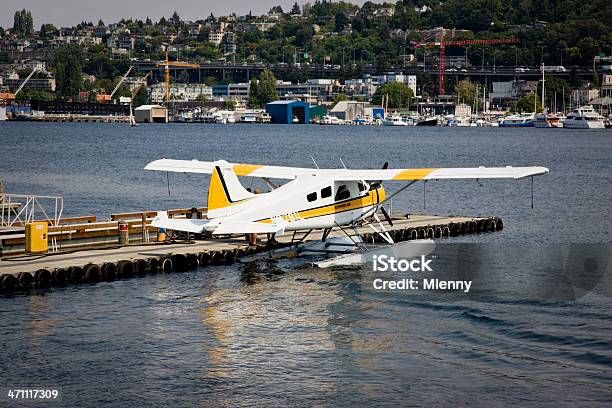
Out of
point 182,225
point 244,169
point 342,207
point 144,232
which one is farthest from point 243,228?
point 244,169

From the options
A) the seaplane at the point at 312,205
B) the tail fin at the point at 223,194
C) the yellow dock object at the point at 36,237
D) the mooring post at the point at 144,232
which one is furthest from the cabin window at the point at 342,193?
the yellow dock object at the point at 36,237

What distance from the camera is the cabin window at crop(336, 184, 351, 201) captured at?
107 feet

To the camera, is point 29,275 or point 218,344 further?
point 29,275

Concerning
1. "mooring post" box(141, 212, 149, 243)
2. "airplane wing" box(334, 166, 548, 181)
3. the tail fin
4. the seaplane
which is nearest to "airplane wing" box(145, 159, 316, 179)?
the seaplane

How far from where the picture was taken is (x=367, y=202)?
110ft

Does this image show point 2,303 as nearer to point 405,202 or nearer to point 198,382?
point 198,382

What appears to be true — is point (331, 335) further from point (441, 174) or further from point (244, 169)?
point (244, 169)

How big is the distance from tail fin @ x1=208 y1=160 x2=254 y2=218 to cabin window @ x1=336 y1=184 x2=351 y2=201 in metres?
2.99

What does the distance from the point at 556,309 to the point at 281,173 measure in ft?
38.1

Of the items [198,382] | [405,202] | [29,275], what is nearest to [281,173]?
[29,275]

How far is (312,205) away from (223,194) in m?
2.84

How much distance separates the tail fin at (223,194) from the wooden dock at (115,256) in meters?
2.42

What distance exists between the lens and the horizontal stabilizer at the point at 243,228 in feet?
98.1

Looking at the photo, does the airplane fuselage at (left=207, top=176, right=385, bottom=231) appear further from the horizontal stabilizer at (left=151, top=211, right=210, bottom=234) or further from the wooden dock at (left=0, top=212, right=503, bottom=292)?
the wooden dock at (left=0, top=212, right=503, bottom=292)
